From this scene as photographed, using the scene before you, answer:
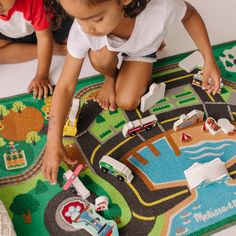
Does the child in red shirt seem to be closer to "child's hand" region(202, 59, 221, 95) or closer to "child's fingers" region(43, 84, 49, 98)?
"child's fingers" region(43, 84, 49, 98)

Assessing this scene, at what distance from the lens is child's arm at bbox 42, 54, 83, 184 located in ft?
2.88

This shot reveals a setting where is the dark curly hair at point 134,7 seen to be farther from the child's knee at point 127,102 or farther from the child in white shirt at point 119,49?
the child's knee at point 127,102

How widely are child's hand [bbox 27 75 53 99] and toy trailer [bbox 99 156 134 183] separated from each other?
0.28 meters

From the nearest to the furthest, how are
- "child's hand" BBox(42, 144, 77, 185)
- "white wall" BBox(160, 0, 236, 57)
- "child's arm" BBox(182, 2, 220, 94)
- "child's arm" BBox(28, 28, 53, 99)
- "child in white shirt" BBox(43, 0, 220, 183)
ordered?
"child in white shirt" BBox(43, 0, 220, 183)
"child's hand" BBox(42, 144, 77, 185)
"child's arm" BBox(182, 2, 220, 94)
"child's arm" BBox(28, 28, 53, 99)
"white wall" BBox(160, 0, 236, 57)

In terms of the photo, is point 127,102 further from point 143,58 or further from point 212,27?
point 212,27

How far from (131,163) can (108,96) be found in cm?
20

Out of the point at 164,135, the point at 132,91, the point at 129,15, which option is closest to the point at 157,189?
the point at 164,135

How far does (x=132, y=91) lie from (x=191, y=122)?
0.57 ft

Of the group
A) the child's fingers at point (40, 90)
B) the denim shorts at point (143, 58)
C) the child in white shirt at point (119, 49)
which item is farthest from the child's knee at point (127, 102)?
the child's fingers at point (40, 90)

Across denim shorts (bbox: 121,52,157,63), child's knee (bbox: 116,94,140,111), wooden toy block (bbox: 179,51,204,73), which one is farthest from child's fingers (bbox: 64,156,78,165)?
wooden toy block (bbox: 179,51,204,73)

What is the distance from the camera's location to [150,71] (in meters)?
1.10

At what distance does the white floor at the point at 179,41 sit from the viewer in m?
1.15

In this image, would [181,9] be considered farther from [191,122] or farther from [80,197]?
[80,197]

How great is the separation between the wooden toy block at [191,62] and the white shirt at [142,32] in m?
0.23
